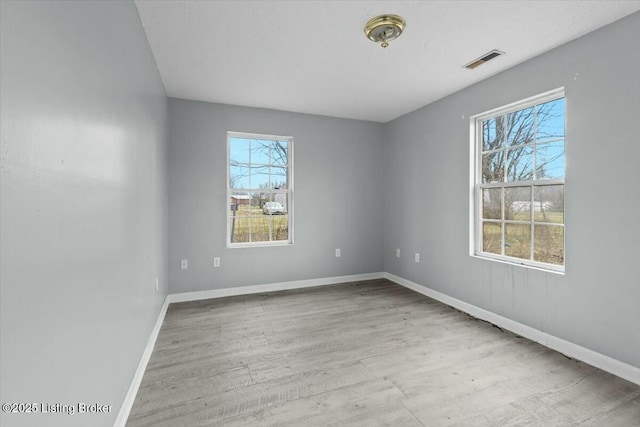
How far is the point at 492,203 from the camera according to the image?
325 cm

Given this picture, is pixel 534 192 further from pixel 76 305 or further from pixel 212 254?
pixel 212 254

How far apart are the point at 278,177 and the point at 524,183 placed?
2940mm

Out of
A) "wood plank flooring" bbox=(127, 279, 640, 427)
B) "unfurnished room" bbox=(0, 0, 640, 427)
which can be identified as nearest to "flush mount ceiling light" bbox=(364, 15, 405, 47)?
"unfurnished room" bbox=(0, 0, 640, 427)

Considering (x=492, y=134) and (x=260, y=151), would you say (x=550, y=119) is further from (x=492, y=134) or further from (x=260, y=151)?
(x=260, y=151)

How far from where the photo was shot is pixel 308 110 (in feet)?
14.0

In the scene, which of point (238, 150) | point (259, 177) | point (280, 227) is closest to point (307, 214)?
point (280, 227)

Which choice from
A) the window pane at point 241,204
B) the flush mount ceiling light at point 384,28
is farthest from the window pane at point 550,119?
the window pane at point 241,204

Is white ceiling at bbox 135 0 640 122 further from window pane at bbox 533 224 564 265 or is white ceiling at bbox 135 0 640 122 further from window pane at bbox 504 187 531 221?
window pane at bbox 533 224 564 265

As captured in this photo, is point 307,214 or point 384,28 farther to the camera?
point 307,214

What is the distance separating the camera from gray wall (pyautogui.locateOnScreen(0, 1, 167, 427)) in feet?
2.40

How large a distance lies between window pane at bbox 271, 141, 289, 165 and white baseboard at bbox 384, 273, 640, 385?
2.70 metres

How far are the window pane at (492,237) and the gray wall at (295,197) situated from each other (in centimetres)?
178

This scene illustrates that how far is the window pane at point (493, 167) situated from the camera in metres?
3.16

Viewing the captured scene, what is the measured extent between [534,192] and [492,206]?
1.55 feet
